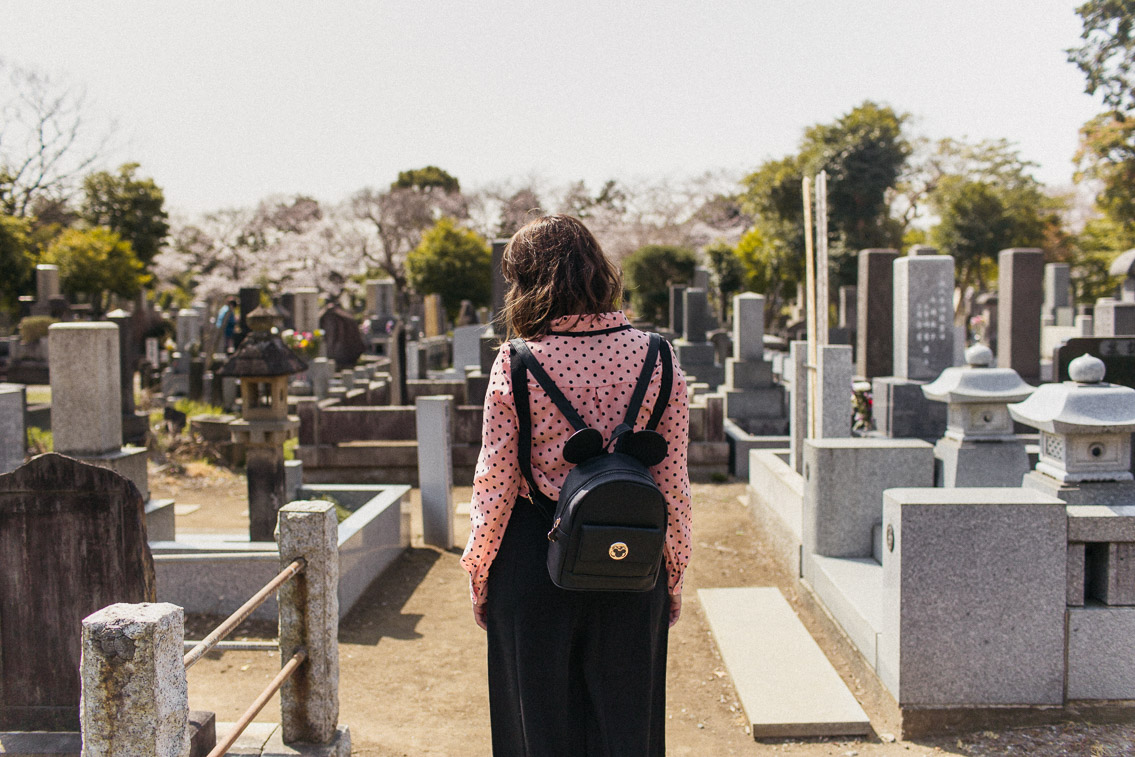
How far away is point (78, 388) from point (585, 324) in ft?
16.9

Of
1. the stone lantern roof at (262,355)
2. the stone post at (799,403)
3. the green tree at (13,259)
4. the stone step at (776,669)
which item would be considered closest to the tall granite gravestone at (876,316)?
the stone post at (799,403)

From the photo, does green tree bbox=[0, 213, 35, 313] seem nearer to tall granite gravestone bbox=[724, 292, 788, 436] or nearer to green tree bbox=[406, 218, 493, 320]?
green tree bbox=[406, 218, 493, 320]

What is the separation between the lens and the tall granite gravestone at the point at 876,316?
11.1 meters

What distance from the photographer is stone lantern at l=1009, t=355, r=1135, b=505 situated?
4008mm

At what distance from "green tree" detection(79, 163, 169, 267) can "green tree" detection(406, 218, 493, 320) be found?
10.3m

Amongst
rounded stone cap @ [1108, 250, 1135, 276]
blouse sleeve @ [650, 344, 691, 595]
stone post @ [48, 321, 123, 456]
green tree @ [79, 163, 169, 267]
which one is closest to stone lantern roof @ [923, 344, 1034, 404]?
blouse sleeve @ [650, 344, 691, 595]

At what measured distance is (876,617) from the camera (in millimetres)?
4332

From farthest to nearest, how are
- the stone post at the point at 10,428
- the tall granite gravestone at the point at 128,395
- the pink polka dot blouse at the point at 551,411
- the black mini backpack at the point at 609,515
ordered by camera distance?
the tall granite gravestone at the point at 128,395 < the stone post at the point at 10,428 < the pink polka dot blouse at the point at 551,411 < the black mini backpack at the point at 609,515

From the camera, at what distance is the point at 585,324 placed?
2139mm

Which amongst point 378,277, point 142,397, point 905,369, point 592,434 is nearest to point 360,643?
point 592,434

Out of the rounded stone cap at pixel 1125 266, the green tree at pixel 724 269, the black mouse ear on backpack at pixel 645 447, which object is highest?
the green tree at pixel 724 269

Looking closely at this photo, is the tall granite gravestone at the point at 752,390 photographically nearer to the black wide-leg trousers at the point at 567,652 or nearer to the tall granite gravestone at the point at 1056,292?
the black wide-leg trousers at the point at 567,652

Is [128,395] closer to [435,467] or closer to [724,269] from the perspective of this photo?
[435,467]

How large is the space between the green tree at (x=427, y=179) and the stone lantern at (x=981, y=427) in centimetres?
4679
